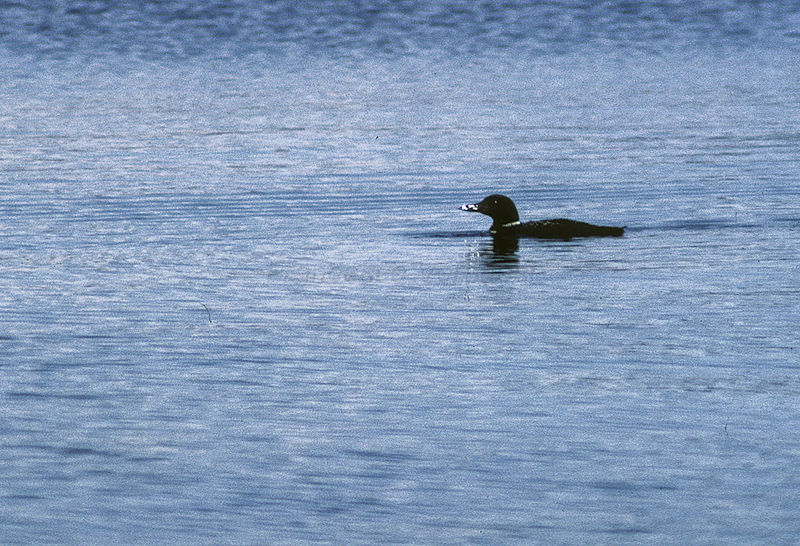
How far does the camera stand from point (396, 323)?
1677 centimetres

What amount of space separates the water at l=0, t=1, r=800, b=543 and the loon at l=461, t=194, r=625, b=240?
0.34 meters

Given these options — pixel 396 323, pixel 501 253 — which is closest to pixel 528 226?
pixel 501 253

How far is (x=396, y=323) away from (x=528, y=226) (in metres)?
6.83

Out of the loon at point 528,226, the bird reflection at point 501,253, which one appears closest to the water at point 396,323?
the bird reflection at point 501,253

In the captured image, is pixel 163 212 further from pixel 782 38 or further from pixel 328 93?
pixel 782 38

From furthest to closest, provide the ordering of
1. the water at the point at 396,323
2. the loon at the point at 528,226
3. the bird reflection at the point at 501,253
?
the loon at the point at 528,226 → the bird reflection at the point at 501,253 → the water at the point at 396,323

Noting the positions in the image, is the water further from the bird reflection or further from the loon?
A: the loon

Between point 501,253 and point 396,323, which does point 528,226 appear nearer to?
point 501,253

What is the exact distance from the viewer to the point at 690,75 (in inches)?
1859

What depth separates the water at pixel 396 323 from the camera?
37.4 feet

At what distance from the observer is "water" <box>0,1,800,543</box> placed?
1141 centimetres

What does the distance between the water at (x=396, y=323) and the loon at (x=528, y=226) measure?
1.10ft

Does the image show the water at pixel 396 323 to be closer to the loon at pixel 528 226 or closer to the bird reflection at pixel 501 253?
the bird reflection at pixel 501 253

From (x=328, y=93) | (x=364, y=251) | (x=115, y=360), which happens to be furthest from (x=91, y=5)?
(x=115, y=360)
